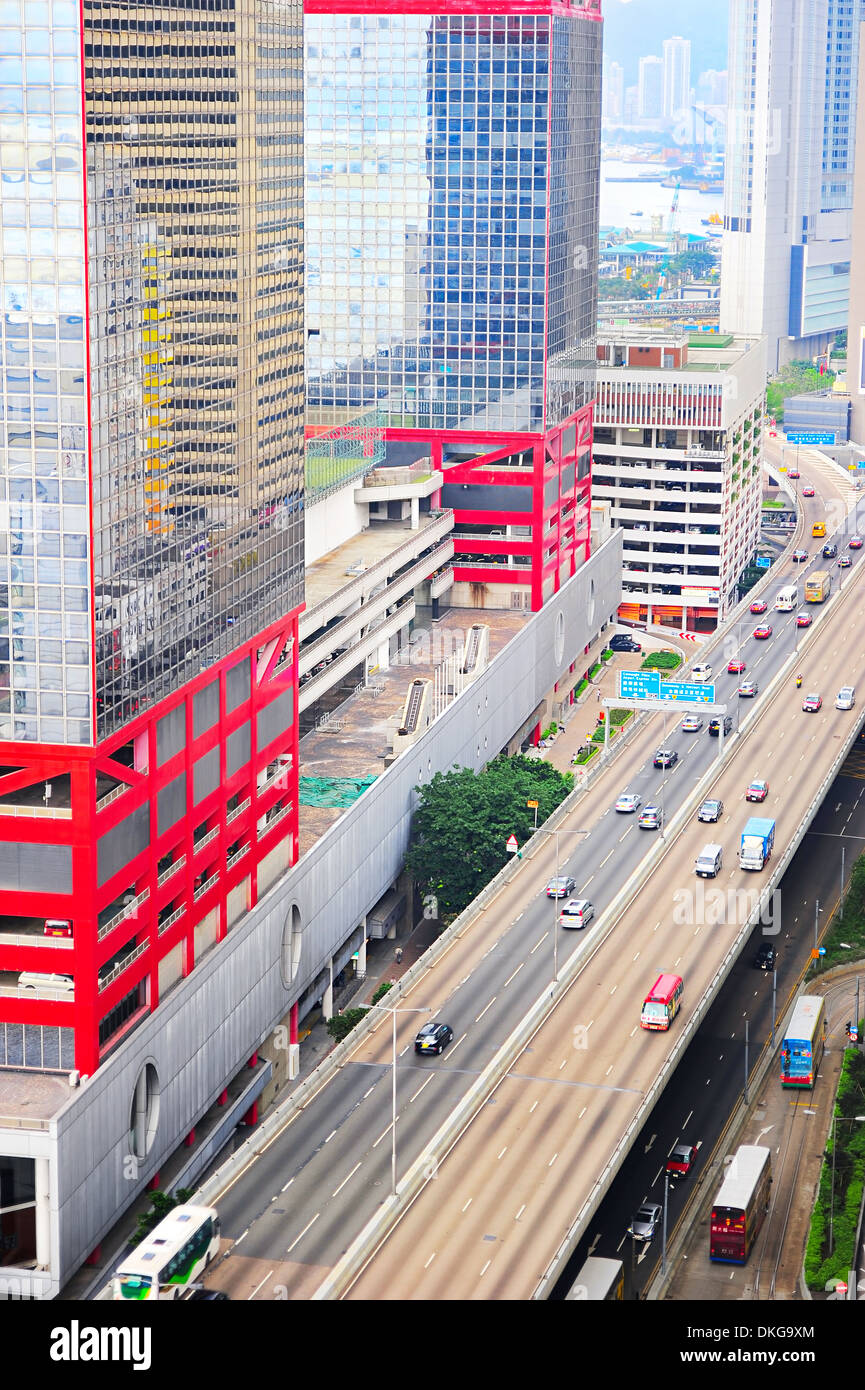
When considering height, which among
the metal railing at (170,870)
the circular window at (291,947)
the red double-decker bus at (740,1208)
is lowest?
the red double-decker bus at (740,1208)

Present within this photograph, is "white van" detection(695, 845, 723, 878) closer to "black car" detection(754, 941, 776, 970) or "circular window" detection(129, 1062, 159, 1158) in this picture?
"black car" detection(754, 941, 776, 970)

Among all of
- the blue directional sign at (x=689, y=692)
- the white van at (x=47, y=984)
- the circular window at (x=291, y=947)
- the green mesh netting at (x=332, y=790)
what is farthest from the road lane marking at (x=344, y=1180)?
the blue directional sign at (x=689, y=692)

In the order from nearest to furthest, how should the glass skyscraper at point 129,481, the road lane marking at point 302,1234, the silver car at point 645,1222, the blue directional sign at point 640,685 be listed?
1. the glass skyscraper at point 129,481
2. the road lane marking at point 302,1234
3. the silver car at point 645,1222
4. the blue directional sign at point 640,685

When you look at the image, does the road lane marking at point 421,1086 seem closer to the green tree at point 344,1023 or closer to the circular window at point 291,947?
the green tree at point 344,1023

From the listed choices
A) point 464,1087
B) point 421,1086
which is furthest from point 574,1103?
point 421,1086

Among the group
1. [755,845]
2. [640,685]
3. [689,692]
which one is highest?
[640,685]

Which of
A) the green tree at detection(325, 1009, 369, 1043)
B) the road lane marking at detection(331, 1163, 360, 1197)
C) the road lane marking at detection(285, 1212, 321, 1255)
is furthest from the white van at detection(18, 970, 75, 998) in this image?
the green tree at detection(325, 1009, 369, 1043)

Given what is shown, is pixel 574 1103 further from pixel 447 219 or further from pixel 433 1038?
pixel 447 219
